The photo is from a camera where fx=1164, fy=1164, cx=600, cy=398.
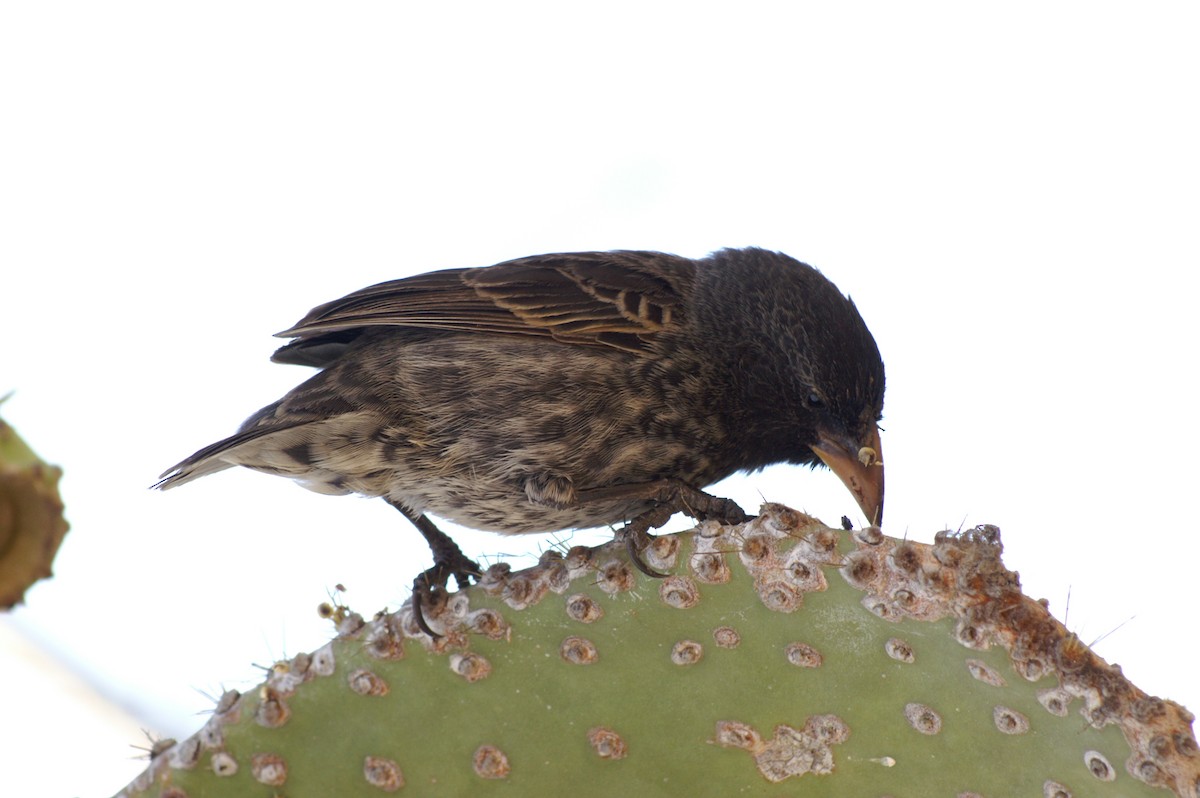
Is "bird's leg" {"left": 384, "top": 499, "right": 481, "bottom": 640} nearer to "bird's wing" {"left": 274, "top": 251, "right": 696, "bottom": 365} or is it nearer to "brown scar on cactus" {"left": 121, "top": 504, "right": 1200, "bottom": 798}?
"bird's wing" {"left": 274, "top": 251, "right": 696, "bottom": 365}

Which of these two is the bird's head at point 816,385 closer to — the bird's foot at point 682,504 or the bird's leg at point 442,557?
the bird's foot at point 682,504

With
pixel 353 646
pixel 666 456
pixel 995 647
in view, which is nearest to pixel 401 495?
pixel 666 456

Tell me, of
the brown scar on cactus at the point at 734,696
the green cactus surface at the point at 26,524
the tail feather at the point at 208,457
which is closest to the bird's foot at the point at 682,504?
the brown scar on cactus at the point at 734,696

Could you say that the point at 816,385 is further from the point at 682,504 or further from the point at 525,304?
the point at 525,304

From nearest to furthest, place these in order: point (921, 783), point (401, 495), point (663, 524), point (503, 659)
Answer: point (921, 783), point (503, 659), point (663, 524), point (401, 495)

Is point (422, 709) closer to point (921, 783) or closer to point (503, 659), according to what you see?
point (503, 659)

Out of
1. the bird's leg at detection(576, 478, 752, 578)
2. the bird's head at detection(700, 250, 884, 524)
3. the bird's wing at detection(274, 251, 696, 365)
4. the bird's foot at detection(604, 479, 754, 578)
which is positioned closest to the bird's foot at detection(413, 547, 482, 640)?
the bird's leg at detection(576, 478, 752, 578)

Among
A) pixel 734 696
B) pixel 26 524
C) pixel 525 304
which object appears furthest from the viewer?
pixel 525 304

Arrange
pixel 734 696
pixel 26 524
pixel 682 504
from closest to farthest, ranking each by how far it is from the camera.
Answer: pixel 26 524
pixel 734 696
pixel 682 504

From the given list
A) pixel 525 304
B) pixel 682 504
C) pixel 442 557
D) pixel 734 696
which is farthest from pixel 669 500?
pixel 734 696
